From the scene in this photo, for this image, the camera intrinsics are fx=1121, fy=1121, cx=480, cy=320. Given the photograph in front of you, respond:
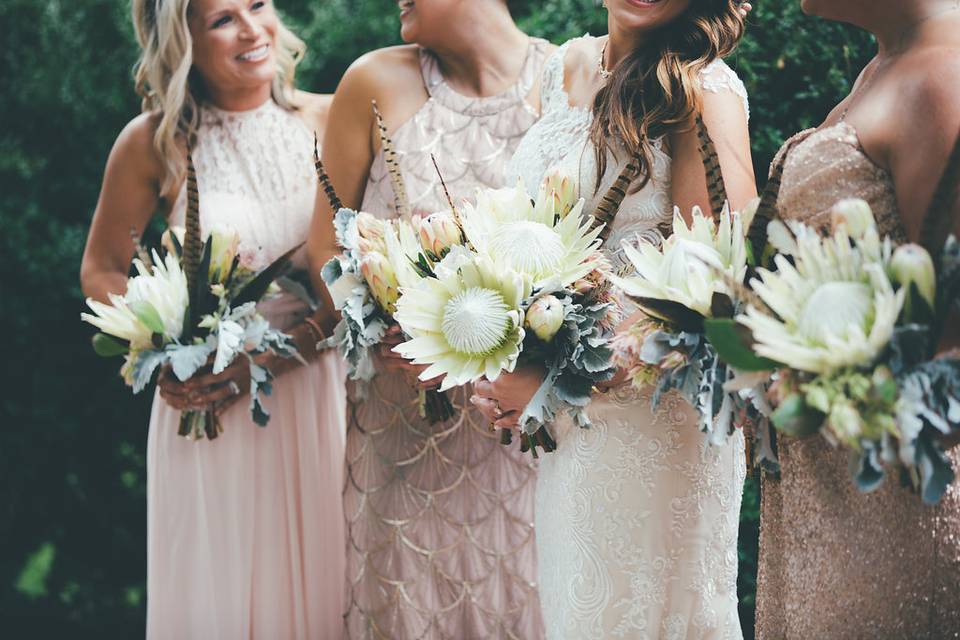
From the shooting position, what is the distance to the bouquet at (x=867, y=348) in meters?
1.56

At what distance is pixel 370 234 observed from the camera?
8.68 ft

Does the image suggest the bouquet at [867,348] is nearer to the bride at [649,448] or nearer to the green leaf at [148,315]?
the bride at [649,448]

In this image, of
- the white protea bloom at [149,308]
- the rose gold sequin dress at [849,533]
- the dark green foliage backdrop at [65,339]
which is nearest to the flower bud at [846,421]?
the rose gold sequin dress at [849,533]

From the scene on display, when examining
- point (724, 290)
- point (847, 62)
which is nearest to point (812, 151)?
point (724, 290)

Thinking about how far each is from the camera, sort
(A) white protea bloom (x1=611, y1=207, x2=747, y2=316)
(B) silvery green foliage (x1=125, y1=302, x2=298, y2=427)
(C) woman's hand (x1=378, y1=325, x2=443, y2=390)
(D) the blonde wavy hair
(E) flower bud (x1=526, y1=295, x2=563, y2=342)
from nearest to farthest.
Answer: (A) white protea bloom (x1=611, y1=207, x2=747, y2=316), (E) flower bud (x1=526, y1=295, x2=563, y2=342), (C) woman's hand (x1=378, y1=325, x2=443, y2=390), (B) silvery green foliage (x1=125, y1=302, x2=298, y2=427), (D) the blonde wavy hair

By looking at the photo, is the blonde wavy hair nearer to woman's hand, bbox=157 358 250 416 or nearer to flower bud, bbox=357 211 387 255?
woman's hand, bbox=157 358 250 416

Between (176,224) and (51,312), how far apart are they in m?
2.39

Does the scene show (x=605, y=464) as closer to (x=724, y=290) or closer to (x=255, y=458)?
(x=724, y=290)

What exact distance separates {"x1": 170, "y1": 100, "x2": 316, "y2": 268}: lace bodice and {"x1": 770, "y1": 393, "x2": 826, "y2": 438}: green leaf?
2333mm

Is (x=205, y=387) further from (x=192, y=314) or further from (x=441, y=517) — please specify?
(x=441, y=517)

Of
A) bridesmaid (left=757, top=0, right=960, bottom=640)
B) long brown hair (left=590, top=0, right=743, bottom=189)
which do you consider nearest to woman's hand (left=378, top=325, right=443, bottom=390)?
long brown hair (left=590, top=0, right=743, bottom=189)

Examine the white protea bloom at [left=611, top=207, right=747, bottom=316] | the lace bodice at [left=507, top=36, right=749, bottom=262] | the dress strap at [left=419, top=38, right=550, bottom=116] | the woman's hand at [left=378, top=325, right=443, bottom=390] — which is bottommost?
the woman's hand at [left=378, top=325, right=443, bottom=390]

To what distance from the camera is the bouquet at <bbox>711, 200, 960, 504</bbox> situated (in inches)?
61.3

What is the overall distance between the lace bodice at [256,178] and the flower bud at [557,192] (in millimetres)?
1518
